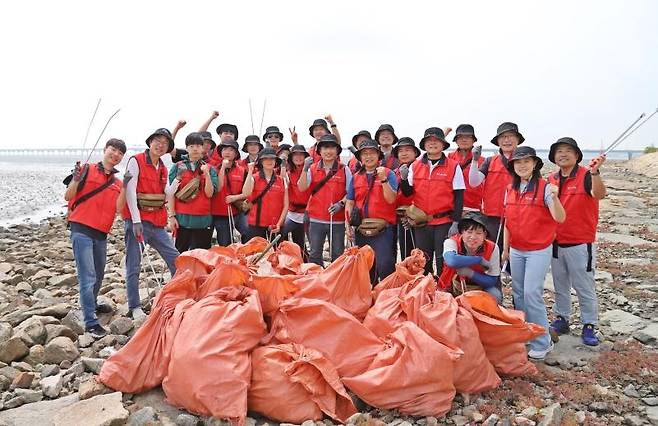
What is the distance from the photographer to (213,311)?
3301 mm

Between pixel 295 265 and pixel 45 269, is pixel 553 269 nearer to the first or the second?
pixel 295 265

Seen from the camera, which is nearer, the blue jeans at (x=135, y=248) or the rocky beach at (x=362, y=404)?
the rocky beach at (x=362, y=404)

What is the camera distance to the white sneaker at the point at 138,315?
16.5 feet

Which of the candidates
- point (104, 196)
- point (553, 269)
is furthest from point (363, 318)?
point (104, 196)

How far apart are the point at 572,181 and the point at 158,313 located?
148 inches

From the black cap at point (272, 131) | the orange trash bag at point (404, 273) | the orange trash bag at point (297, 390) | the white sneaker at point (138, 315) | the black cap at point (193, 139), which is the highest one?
the black cap at point (272, 131)

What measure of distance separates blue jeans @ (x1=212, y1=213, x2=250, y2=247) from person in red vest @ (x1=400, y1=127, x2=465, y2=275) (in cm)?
227

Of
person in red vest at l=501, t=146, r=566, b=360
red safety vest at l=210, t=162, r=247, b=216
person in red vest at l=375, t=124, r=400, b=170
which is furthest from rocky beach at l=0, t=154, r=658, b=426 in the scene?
person in red vest at l=375, t=124, r=400, b=170

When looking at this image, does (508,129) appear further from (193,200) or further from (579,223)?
(193,200)

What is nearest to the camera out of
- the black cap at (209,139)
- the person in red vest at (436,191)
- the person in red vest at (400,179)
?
the person in red vest at (436,191)

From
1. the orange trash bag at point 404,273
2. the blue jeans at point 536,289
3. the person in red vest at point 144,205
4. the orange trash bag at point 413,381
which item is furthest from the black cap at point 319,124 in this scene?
the orange trash bag at point 413,381

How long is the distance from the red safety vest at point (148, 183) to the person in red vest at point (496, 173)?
332 cm

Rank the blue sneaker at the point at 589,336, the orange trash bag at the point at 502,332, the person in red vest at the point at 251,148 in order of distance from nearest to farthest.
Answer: the orange trash bag at the point at 502,332 → the blue sneaker at the point at 589,336 → the person in red vest at the point at 251,148

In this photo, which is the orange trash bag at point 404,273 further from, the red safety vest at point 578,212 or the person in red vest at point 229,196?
the person in red vest at point 229,196
